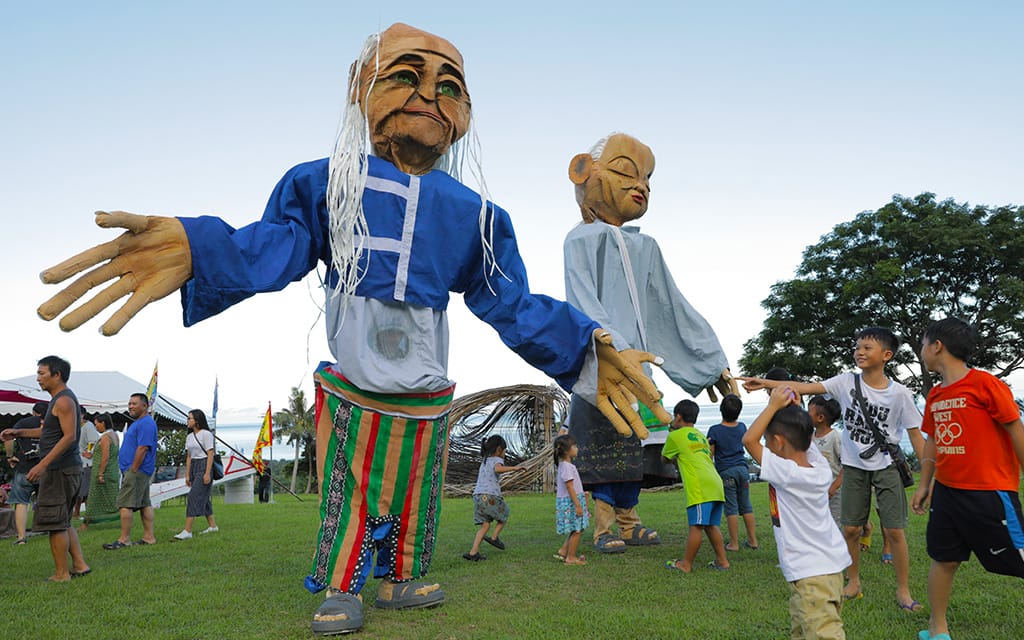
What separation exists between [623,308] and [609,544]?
1760 millimetres

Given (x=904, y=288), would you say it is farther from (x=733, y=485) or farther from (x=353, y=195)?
(x=353, y=195)

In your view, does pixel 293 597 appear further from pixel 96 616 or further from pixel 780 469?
pixel 780 469

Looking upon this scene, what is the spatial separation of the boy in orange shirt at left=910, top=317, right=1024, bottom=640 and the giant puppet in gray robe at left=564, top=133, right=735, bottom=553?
207 cm

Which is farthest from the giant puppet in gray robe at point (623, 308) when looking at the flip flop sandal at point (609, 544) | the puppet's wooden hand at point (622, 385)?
the puppet's wooden hand at point (622, 385)

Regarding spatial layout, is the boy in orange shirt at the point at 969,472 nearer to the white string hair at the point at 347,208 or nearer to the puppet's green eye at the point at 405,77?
the white string hair at the point at 347,208

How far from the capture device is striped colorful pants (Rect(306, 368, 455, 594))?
3.48m

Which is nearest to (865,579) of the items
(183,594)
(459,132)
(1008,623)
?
(1008,623)

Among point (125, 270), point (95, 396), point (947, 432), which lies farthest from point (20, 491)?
point (95, 396)

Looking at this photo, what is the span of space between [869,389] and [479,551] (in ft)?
10.4

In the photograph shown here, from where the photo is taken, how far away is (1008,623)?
3.35 metres

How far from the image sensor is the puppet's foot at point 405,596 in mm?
3695

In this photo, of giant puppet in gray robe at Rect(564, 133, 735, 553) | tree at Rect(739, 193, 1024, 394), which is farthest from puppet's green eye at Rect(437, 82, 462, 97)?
tree at Rect(739, 193, 1024, 394)

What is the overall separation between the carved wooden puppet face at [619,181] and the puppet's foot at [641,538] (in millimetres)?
2477

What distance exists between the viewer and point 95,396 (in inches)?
727
